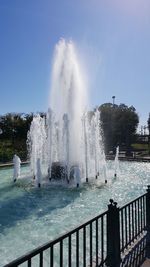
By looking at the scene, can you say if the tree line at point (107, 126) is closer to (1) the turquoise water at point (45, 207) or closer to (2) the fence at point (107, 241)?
(1) the turquoise water at point (45, 207)

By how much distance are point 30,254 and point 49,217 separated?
7165 mm

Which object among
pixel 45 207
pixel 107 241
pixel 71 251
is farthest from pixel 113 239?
pixel 45 207

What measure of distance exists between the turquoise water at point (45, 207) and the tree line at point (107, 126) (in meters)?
28.0

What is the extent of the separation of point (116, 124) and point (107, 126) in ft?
6.87

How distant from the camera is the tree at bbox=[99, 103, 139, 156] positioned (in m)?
52.1

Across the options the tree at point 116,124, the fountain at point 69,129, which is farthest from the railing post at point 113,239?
the tree at point 116,124

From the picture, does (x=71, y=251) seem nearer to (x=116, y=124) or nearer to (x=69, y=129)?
(x=69, y=129)

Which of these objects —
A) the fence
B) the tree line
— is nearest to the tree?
the tree line

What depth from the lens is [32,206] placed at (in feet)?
36.4

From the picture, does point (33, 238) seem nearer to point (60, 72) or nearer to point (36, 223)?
point (36, 223)

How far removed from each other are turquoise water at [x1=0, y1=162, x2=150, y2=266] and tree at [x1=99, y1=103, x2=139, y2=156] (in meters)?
34.7

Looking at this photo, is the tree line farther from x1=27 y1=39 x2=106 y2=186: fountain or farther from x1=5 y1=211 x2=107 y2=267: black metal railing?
x1=5 y1=211 x2=107 y2=267: black metal railing

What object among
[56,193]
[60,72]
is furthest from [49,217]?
[60,72]

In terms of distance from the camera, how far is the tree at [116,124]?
171ft
